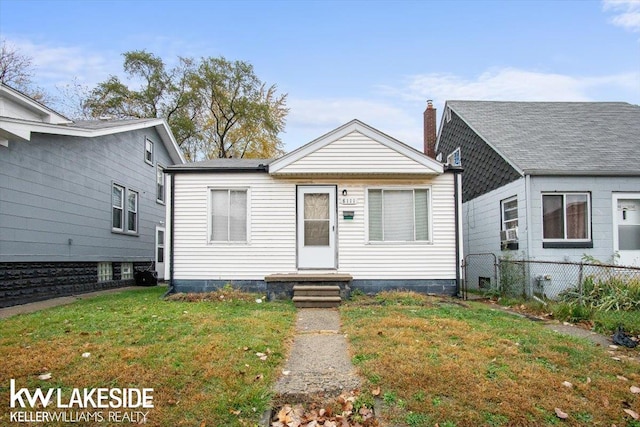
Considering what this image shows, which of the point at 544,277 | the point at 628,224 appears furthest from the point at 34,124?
the point at 628,224

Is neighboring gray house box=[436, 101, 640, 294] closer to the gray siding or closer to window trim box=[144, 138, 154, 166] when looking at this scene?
the gray siding

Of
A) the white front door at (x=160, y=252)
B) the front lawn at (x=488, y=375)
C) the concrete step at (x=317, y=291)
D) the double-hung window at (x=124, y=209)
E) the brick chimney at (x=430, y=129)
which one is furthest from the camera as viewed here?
the brick chimney at (x=430, y=129)

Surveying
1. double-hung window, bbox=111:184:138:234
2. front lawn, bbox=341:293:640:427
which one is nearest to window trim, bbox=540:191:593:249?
front lawn, bbox=341:293:640:427

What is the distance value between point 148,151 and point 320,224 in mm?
10065

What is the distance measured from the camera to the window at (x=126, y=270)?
49.9 ft

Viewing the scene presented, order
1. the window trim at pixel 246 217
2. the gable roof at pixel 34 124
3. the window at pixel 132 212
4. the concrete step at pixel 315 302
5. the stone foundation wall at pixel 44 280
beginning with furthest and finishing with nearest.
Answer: the window at pixel 132 212, the window trim at pixel 246 217, the stone foundation wall at pixel 44 280, the gable roof at pixel 34 124, the concrete step at pixel 315 302

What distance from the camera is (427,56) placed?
14633mm

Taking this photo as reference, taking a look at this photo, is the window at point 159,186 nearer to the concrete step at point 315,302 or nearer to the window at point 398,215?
the window at point 398,215

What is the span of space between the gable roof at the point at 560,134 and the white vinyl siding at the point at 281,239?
2844 millimetres

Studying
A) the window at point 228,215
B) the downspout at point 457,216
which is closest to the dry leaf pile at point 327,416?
the window at point 228,215

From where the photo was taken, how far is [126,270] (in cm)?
1565

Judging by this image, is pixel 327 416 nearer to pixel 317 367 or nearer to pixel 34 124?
pixel 317 367

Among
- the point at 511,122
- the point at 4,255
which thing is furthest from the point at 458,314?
the point at 4,255

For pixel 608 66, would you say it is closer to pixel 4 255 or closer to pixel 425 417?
pixel 425 417
